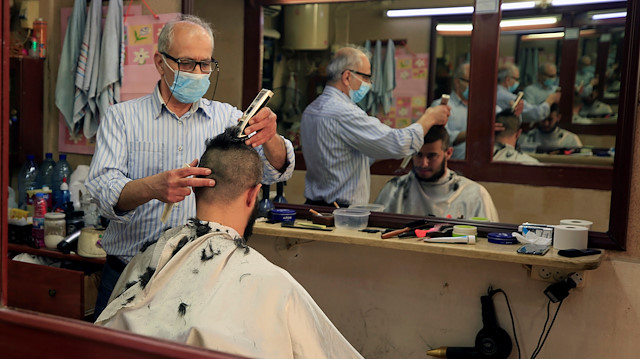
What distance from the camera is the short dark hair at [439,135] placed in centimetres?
257

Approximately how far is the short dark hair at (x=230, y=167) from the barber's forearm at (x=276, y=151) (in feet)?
0.65

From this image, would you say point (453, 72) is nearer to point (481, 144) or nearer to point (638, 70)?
point (481, 144)

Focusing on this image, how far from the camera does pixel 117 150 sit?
2152mm

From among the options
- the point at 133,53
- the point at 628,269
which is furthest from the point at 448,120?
the point at 133,53

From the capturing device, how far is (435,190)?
2.60 metres

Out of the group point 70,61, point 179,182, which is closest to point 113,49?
point 70,61

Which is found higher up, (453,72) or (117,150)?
(453,72)

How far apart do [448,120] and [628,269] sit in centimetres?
87

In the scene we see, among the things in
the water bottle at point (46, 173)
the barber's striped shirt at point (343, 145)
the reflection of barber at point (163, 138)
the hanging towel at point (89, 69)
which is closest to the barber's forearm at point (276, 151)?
the reflection of barber at point (163, 138)

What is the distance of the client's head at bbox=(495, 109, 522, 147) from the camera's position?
2.52 meters

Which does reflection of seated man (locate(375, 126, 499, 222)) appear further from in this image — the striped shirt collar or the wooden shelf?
the striped shirt collar

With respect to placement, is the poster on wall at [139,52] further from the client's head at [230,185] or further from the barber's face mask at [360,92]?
the client's head at [230,185]

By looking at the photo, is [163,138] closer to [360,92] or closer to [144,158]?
[144,158]

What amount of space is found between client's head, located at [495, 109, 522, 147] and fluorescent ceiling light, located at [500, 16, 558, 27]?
34cm
